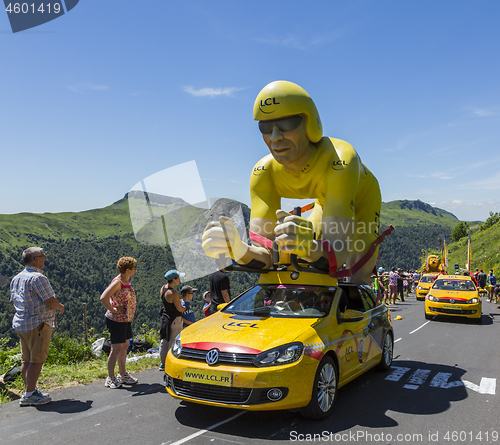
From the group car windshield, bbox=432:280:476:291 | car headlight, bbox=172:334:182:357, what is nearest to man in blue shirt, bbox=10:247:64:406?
car headlight, bbox=172:334:182:357

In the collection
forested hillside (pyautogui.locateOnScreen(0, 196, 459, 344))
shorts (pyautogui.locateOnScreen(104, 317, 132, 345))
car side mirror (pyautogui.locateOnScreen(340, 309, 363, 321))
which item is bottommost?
forested hillside (pyautogui.locateOnScreen(0, 196, 459, 344))

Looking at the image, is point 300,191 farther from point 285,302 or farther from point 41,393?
point 41,393

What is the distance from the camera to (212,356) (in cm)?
431

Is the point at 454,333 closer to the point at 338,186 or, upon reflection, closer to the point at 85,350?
the point at 338,186

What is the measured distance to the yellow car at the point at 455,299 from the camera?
43.1ft

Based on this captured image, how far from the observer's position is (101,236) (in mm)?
176125

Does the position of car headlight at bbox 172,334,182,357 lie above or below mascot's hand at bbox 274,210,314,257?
below

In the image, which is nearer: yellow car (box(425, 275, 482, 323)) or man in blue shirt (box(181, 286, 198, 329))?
man in blue shirt (box(181, 286, 198, 329))

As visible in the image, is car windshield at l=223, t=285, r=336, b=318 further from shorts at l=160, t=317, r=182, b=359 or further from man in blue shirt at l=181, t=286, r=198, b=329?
man in blue shirt at l=181, t=286, r=198, b=329

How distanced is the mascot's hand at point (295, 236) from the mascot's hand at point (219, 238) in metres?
0.75

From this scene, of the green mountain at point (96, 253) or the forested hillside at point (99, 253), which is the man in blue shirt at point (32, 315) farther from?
the forested hillside at point (99, 253)

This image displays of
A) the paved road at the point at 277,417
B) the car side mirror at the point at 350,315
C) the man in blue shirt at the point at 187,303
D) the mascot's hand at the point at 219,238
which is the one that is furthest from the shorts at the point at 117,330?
the car side mirror at the point at 350,315

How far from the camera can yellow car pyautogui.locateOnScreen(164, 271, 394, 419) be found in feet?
13.5

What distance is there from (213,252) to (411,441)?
2.90m
